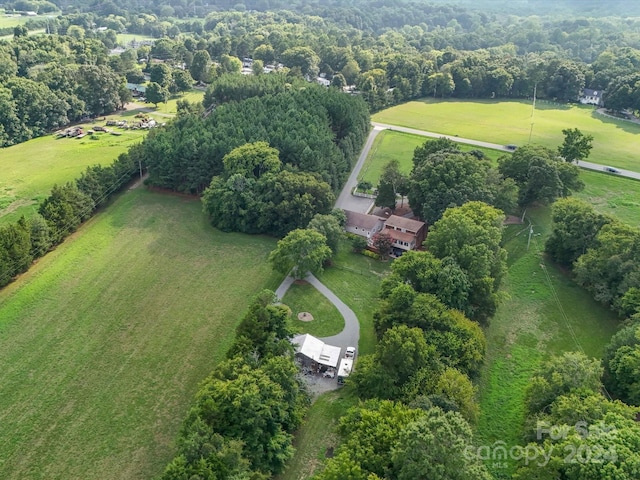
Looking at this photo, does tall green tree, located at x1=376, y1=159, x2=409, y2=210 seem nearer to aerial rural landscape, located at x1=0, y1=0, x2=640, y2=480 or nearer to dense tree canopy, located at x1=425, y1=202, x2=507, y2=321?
aerial rural landscape, located at x1=0, y1=0, x2=640, y2=480

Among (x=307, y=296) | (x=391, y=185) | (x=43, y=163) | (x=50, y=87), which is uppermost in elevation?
(x=391, y=185)

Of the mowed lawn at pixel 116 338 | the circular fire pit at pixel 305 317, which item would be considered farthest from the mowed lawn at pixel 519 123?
the circular fire pit at pixel 305 317

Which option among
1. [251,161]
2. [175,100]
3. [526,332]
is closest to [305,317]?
[526,332]

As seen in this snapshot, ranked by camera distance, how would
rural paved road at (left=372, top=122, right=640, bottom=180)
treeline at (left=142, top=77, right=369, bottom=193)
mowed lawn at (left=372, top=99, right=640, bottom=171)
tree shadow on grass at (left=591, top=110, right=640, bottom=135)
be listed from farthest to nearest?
tree shadow on grass at (left=591, top=110, right=640, bottom=135)
mowed lawn at (left=372, top=99, right=640, bottom=171)
rural paved road at (left=372, top=122, right=640, bottom=180)
treeline at (left=142, top=77, right=369, bottom=193)

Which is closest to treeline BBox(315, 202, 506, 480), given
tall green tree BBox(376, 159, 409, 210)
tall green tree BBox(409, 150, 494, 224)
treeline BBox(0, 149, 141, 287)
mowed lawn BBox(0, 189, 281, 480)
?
tall green tree BBox(409, 150, 494, 224)

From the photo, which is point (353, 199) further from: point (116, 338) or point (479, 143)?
point (116, 338)

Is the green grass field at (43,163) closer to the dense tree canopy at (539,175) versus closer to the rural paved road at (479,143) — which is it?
the rural paved road at (479,143)
